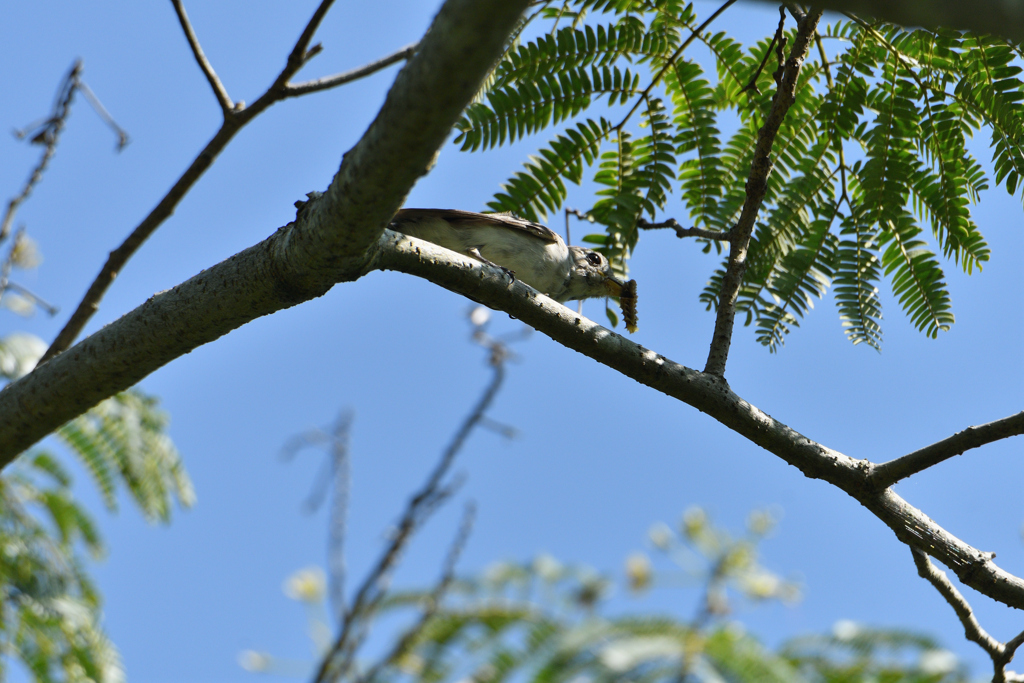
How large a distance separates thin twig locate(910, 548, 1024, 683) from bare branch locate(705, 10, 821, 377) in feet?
3.62

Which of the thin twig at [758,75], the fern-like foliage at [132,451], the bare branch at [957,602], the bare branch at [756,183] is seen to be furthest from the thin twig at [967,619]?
the fern-like foliage at [132,451]

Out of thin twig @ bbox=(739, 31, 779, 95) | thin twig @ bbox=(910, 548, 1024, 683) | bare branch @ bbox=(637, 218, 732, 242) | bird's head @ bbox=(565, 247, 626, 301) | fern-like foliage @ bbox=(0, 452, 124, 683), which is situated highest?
bird's head @ bbox=(565, 247, 626, 301)

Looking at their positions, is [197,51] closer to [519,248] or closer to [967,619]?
[519,248]

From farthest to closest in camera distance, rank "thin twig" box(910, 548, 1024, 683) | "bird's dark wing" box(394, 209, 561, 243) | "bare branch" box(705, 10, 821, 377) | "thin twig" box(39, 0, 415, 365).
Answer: "bird's dark wing" box(394, 209, 561, 243) → "thin twig" box(39, 0, 415, 365) → "bare branch" box(705, 10, 821, 377) → "thin twig" box(910, 548, 1024, 683)

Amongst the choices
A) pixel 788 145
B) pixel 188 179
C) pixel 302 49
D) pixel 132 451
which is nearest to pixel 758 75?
pixel 788 145

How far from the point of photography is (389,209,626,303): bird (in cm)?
530

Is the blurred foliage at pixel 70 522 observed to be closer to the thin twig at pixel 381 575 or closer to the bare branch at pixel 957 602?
the thin twig at pixel 381 575

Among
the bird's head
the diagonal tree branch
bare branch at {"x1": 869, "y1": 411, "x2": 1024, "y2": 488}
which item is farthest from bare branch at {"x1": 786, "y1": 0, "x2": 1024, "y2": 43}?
the bird's head

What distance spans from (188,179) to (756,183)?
9.42ft

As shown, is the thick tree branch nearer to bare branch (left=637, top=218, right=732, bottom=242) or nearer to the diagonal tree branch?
the diagonal tree branch

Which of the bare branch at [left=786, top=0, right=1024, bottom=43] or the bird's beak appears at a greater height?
the bird's beak

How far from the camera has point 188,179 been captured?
4.18 m

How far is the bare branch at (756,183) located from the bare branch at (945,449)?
0.72 metres

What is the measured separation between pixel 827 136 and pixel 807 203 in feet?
1.09
